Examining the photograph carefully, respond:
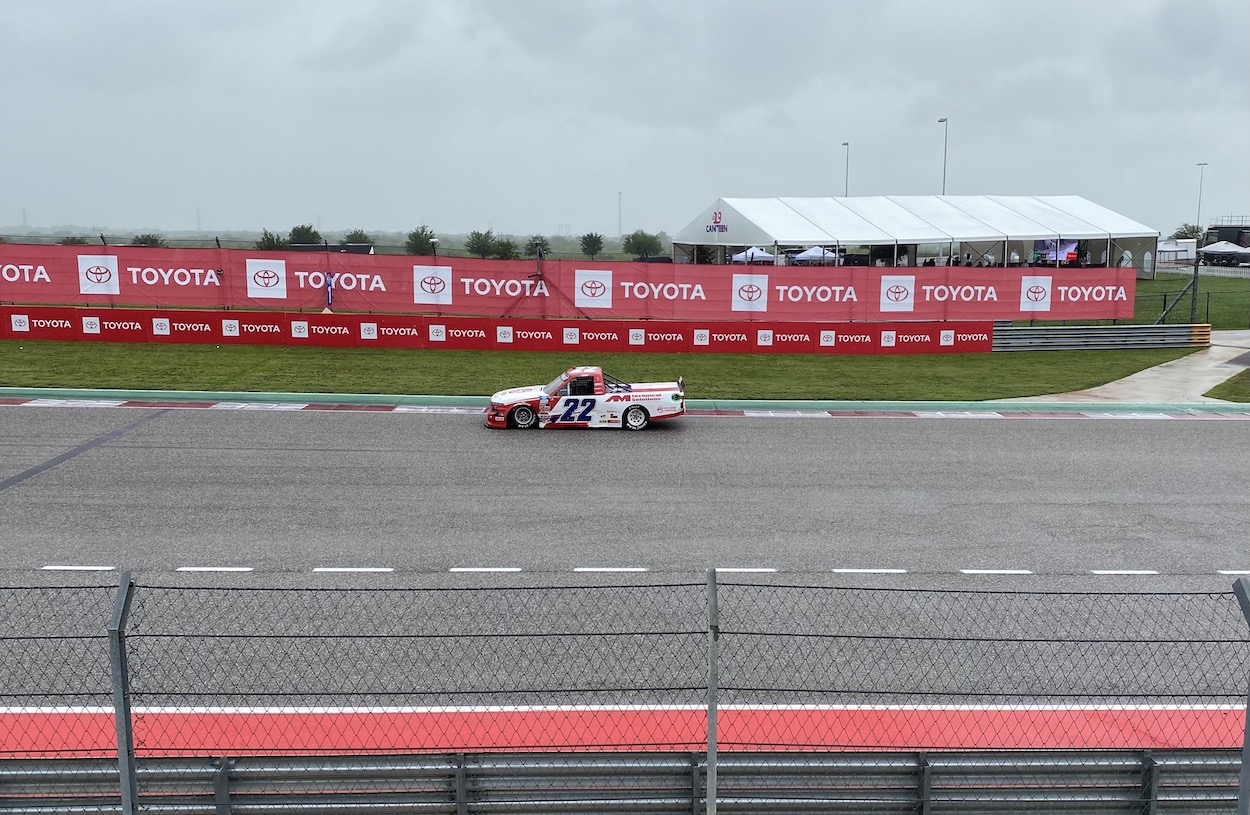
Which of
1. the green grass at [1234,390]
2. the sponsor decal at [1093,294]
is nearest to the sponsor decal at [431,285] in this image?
the sponsor decal at [1093,294]

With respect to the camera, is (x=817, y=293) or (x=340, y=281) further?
(x=817, y=293)

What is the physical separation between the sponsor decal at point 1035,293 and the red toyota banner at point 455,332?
5.94m

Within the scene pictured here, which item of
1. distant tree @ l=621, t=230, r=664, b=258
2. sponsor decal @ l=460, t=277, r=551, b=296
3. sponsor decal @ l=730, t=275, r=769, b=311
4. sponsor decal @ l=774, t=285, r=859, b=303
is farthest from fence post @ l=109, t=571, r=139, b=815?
distant tree @ l=621, t=230, r=664, b=258

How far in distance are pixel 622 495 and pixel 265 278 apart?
1934cm

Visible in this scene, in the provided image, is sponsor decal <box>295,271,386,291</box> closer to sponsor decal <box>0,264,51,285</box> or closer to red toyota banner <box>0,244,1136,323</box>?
red toyota banner <box>0,244,1136,323</box>

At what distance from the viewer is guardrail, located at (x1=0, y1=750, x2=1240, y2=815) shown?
5.58m

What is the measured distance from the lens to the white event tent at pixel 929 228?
44.0m

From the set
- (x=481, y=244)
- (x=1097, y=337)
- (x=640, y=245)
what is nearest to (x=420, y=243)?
(x=481, y=244)

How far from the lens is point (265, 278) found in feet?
96.4

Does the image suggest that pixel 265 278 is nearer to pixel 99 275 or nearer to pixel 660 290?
pixel 99 275

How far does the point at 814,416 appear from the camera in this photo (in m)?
20.1

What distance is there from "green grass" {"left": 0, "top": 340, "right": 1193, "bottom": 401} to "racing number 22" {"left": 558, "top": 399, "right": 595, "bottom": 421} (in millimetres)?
3802

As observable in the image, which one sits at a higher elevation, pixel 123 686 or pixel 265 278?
pixel 265 278

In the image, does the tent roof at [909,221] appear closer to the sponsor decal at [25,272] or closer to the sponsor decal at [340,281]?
the sponsor decal at [340,281]
